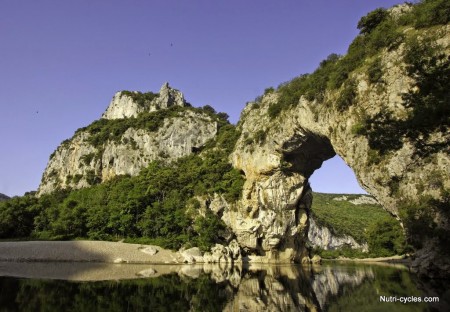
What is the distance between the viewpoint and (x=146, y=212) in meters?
54.5

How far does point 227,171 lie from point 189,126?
90.3 ft

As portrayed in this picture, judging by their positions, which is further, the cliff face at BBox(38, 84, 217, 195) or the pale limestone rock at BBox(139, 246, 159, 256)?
the cliff face at BBox(38, 84, 217, 195)

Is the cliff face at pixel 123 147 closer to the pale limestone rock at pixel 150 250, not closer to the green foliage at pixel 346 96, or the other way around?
the pale limestone rock at pixel 150 250

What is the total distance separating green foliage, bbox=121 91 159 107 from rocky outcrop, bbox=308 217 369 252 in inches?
2531

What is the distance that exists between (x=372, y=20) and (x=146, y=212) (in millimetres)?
42735

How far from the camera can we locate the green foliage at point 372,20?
34.8m

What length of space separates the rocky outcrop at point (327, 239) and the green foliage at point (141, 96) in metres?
64.3

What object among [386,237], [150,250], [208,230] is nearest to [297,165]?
[208,230]

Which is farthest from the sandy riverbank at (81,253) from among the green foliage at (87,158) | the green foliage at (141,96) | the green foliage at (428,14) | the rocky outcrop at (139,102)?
the green foliage at (141,96)

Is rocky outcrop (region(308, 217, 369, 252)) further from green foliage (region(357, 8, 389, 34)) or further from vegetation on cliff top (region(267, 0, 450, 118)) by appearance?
green foliage (region(357, 8, 389, 34))

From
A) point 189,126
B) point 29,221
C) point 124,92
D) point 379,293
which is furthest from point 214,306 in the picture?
point 124,92

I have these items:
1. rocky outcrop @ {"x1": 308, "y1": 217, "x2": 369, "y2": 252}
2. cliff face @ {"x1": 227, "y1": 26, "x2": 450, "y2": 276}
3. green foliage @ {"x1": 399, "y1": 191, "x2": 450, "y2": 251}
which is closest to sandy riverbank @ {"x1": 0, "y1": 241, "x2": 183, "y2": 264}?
cliff face @ {"x1": 227, "y1": 26, "x2": 450, "y2": 276}

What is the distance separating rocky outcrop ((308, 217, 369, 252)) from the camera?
326 feet

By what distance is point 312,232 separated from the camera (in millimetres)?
99562
